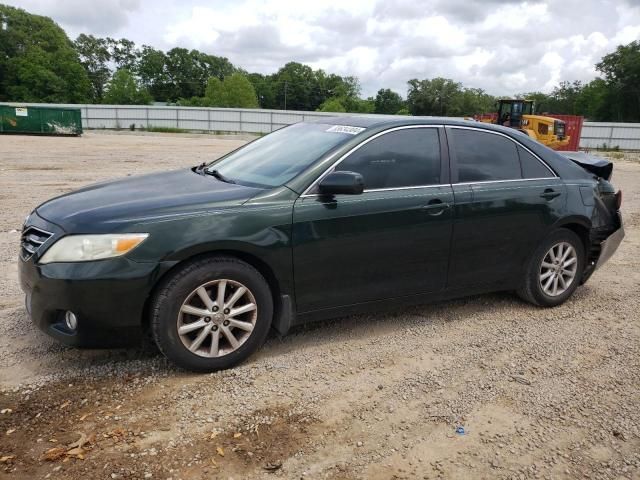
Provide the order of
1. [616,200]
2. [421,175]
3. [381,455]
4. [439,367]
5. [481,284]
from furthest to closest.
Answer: [616,200], [481,284], [421,175], [439,367], [381,455]

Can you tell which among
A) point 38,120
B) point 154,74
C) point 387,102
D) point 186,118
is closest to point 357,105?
point 387,102

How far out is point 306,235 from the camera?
3562mm

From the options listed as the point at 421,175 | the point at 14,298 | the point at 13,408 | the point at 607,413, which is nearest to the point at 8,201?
the point at 14,298

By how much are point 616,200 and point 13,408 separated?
520 cm

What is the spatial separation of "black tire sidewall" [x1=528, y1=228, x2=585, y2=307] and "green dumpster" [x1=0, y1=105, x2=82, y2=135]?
106ft

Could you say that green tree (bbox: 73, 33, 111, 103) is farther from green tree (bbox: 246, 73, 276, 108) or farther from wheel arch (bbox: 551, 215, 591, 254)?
wheel arch (bbox: 551, 215, 591, 254)

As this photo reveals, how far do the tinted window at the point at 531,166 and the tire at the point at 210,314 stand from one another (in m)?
2.53

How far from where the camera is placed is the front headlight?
10.2 ft

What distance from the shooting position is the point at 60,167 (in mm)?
14867

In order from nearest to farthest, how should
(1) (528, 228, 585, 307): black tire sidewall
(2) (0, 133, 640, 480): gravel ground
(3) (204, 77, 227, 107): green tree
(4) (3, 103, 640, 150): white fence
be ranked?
1. (2) (0, 133, 640, 480): gravel ground
2. (1) (528, 228, 585, 307): black tire sidewall
3. (4) (3, 103, 640, 150): white fence
4. (3) (204, 77, 227, 107): green tree

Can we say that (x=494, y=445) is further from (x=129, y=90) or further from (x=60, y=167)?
(x=129, y=90)

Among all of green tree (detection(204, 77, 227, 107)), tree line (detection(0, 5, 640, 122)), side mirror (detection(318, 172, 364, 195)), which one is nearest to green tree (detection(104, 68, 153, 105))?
tree line (detection(0, 5, 640, 122))

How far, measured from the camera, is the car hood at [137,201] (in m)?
3.22

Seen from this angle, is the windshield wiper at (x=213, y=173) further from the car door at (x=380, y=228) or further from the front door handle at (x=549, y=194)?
the front door handle at (x=549, y=194)
